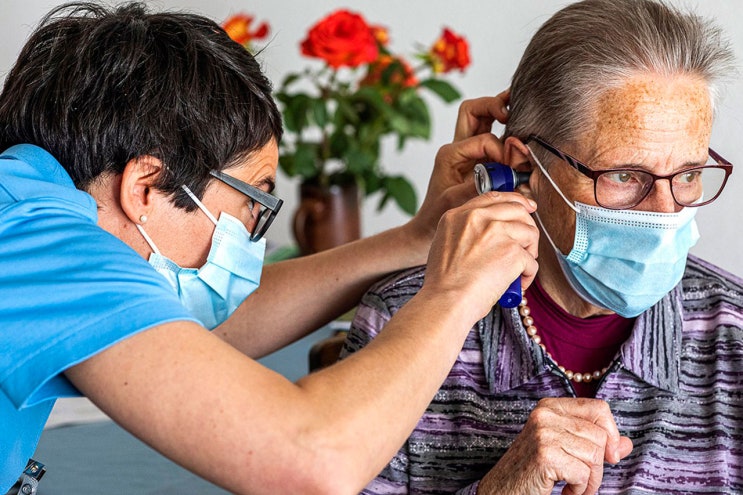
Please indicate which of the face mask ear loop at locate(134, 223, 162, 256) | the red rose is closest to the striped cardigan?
the face mask ear loop at locate(134, 223, 162, 256)

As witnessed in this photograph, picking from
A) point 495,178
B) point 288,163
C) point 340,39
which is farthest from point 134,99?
point 288,163

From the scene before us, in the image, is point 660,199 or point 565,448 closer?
point 565,448

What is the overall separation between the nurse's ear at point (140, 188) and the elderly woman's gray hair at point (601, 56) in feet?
1.86

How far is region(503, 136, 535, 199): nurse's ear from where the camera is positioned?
144 cm

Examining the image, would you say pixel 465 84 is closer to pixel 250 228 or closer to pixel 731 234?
pixel 731 234

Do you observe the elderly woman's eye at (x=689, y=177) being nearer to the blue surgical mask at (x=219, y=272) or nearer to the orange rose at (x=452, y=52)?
the blue surgical mask at (x=219, y=272)

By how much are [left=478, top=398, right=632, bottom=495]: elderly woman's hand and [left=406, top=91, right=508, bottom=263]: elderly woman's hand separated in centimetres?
40

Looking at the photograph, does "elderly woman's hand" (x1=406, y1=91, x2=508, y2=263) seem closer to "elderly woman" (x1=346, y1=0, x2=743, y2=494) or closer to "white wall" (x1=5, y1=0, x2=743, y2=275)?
"elderly woman" (x1=346, y1=0, x2=743, y2=494)

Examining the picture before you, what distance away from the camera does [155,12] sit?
4.49ft

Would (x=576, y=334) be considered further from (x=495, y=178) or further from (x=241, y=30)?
(x=241, y=30)

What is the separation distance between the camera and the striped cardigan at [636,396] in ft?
4.55

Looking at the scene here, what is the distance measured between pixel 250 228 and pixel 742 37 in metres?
1.47

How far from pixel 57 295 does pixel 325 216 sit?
5.12 feet

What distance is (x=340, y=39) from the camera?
232 cm
